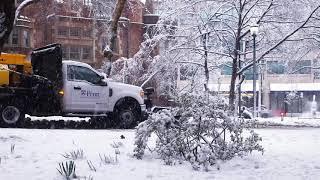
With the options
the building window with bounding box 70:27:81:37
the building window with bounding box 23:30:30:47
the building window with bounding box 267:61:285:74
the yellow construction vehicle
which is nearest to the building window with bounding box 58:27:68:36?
the building window with bounding box 70:27:81:37

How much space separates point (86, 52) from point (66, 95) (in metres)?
37.2

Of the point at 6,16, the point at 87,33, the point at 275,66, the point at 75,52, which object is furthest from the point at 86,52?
the point at 6,16

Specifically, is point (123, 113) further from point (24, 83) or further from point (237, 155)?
point (237, 155)

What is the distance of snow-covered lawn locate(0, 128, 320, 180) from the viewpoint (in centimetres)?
700

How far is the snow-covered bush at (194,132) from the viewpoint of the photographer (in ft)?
26.5

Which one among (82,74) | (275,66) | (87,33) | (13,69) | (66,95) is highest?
Result: (87,33)

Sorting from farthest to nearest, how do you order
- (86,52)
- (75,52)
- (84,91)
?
(86,52), (75,52), (84,91)

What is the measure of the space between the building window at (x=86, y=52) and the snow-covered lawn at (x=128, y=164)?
138ft

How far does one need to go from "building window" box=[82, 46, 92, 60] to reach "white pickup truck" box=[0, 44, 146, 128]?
118 ft

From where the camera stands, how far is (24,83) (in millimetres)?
15000

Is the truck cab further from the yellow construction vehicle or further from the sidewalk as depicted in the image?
the sidewalk

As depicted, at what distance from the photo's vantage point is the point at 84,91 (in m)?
15.5

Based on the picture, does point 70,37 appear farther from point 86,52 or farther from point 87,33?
point 86,52

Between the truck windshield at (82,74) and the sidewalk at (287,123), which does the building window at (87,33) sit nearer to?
the sidewalk at (287,123)
